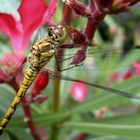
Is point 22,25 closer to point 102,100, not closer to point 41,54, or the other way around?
point 41,54

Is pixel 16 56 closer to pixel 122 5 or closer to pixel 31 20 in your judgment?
pixel 31 20

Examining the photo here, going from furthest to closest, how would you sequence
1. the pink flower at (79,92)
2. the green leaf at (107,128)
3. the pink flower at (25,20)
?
1. the pink flower at (79,92)
2. the green leaf at (107,128)
3. the pink flower at (25,20)

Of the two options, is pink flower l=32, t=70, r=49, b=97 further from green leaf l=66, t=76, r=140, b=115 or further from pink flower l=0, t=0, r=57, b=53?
green leaf l=66, t=76, r=140, b=115

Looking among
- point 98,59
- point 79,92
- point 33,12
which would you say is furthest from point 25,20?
point 79,92

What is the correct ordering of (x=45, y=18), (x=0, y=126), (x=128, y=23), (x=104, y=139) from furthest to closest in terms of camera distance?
(x=128, y=23), (x=104, y=139), (x=0, y=126), (x=45, y=18)

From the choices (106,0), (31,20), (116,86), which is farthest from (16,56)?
(106,0)

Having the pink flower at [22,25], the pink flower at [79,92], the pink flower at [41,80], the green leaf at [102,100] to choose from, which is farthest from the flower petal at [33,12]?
the pink flower at [79,92]

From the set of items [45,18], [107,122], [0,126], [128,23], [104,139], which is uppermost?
[45,18]

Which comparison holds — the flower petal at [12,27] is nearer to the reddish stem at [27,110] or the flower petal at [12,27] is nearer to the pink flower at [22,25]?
the pink flower at [22,25]

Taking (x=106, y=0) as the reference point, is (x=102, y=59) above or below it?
below
